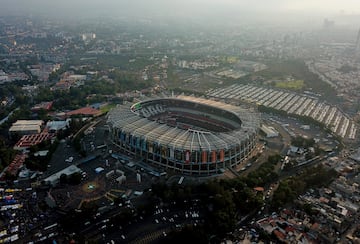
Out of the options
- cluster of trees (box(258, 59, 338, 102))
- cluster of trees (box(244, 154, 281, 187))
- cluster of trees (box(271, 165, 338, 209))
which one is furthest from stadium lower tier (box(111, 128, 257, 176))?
cluster of trees (box(258, 59, 338, 102))

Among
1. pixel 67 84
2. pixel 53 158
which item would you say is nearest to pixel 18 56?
pixel 67 84

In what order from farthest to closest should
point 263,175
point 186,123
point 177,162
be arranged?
point 186,123 → point 177,162 → point 263,175

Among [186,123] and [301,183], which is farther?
[186,123]

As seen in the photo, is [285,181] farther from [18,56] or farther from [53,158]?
[18,56]

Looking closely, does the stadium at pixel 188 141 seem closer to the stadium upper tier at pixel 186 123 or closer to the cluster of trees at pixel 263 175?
the stadium upper tier at pixel 186 123

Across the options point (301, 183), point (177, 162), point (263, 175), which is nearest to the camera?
point (301, 183)

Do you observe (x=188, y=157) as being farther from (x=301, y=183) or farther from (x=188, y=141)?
(x=301, y=183)

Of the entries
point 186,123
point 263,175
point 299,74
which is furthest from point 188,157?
point 299,74

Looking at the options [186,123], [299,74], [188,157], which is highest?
[188,157]
